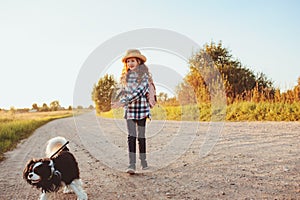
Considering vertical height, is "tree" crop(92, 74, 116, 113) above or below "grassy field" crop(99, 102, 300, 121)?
above

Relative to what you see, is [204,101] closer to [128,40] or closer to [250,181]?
[128,40]

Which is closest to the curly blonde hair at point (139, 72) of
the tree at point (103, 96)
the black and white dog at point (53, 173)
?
the black and white dog at point (53, 173)

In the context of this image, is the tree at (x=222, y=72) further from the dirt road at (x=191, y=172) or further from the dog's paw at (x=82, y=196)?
the dog's paw at (x=82, y=196)

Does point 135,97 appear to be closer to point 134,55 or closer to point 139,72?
point 139,72

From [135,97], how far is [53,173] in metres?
2.00

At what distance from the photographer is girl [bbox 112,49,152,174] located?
16.5 feet

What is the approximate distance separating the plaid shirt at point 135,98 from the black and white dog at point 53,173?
1.46 meters

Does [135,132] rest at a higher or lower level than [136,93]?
lower

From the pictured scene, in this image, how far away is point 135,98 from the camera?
16.4 ft

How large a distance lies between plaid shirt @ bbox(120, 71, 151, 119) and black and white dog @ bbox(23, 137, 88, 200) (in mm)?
1458

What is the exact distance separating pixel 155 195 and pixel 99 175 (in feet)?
4.68

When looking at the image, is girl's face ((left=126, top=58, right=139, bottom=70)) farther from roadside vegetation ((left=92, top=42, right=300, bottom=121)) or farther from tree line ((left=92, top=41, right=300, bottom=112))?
tree line ((left=92, top=41, right=300, bottom=112))

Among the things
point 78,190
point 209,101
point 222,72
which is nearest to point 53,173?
point 78,190

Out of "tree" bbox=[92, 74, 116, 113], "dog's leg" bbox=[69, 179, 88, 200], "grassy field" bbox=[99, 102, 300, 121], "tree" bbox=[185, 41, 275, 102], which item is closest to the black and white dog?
"dog's leg" bbox=[69, 179, 88, 200]
